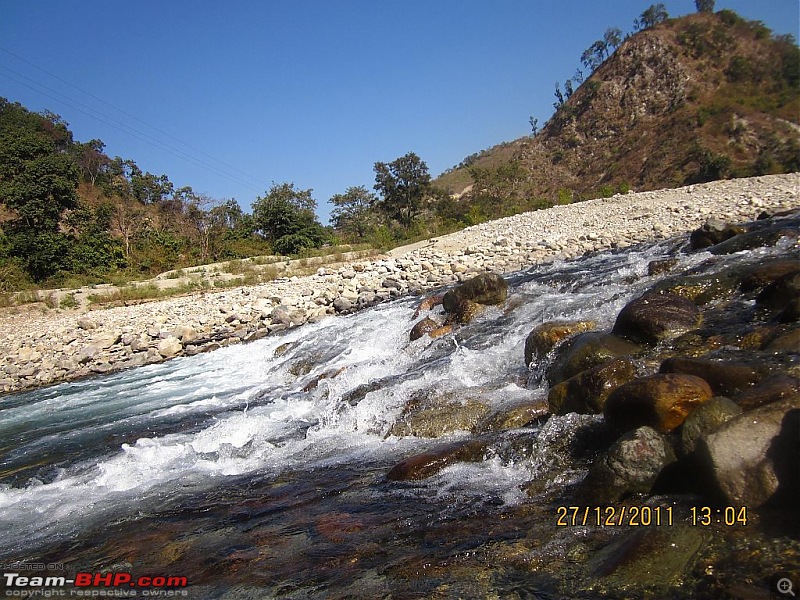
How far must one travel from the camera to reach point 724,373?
323 cm

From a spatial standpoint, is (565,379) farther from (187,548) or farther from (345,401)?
(187,548)

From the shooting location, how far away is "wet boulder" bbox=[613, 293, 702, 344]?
4656 millimetres

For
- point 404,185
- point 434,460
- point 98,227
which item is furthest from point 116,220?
point 434,460

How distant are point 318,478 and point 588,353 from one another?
2630mm

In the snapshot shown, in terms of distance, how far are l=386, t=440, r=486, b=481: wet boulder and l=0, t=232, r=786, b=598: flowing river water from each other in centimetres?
7

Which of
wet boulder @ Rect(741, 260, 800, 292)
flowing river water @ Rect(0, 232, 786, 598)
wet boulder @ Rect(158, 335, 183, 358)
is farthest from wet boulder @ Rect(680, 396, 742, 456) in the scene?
wet boulder @ Rect(158, 335, 183, 358)

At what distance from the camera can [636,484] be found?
2.58 metres

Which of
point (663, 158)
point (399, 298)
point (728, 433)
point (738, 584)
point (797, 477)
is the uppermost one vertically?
point (663, 158)

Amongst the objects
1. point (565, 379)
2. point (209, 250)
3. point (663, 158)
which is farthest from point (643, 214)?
point (663, 158)

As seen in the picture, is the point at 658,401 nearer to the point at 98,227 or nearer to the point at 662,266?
the point at 662,266

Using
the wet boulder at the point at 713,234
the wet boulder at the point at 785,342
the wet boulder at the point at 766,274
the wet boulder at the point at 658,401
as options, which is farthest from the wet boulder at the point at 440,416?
the wet boulder at the point at 713,234

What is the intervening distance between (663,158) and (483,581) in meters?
50.2

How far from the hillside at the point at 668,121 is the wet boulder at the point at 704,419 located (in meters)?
27.4

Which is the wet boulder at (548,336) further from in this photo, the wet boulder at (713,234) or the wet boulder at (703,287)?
the wet boulder at (713,234)
